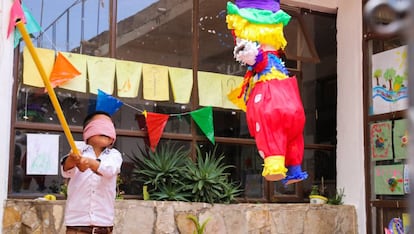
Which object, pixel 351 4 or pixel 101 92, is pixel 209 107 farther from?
pixel 351 4

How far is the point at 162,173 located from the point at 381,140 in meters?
2.31

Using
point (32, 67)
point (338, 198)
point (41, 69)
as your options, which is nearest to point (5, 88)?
point (32, 67)

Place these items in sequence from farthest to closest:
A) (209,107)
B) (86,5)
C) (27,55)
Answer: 1. (209,107)
2. (86,5)
3. (27,55)

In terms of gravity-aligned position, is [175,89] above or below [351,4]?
below

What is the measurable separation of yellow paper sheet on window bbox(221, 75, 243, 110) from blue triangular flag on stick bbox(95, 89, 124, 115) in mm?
1126

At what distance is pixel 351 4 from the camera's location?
20.4 feet

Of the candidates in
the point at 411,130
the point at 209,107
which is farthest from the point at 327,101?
the point at 411,130

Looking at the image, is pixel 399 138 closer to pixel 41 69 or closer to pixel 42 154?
pixel 42 154

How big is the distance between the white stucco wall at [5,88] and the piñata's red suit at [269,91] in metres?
1.93

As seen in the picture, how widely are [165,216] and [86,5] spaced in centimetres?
204

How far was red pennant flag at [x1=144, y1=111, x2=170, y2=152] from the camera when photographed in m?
5.16

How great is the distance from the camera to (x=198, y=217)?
4.94 m

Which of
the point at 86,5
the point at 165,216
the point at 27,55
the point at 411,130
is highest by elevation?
the point at 86,5

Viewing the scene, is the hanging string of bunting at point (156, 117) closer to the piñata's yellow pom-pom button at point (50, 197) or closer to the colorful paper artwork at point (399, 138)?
the piñata's yellow pom-pom button at point (50, 197)
